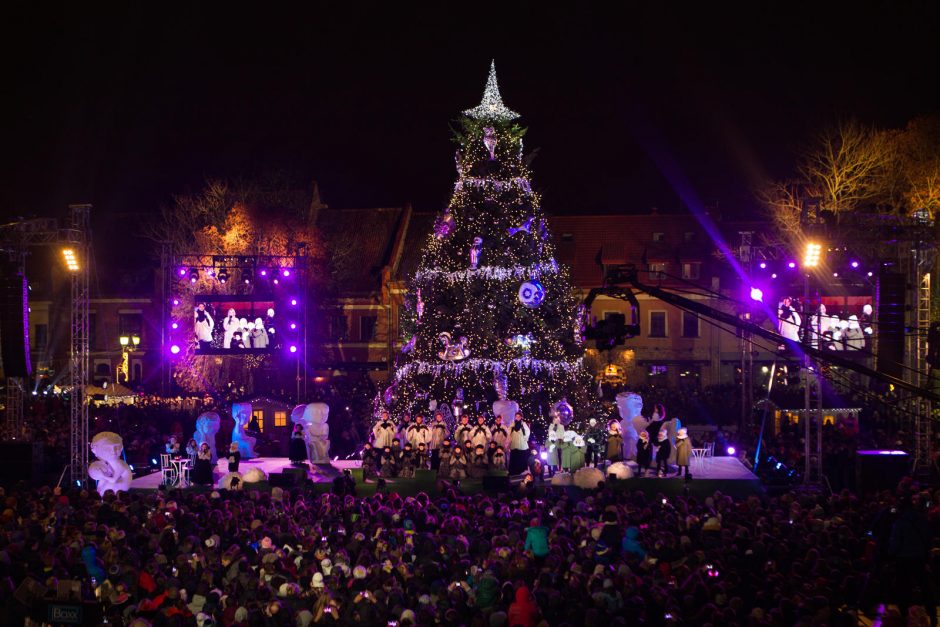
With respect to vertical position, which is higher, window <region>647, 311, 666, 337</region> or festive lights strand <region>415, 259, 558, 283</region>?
festive lights strand <region>415, 259, 558, 283</region>

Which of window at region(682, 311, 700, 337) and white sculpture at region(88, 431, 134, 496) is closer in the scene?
white sculpture at region(88, 431, 134, 496)

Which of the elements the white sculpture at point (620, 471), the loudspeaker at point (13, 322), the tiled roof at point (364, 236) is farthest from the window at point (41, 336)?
the white sculpture at point (620, 471)

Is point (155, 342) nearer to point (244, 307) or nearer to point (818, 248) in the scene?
point (244, 307)

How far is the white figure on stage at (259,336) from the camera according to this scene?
3034 centimetres

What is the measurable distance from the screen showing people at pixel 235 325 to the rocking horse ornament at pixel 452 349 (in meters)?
5.40

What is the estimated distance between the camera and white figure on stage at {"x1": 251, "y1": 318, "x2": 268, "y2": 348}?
99.6ft

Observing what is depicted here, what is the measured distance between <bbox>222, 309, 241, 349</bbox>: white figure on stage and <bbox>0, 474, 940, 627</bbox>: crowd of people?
12370 millimetres

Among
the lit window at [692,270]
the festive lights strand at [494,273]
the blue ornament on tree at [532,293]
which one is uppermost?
the lit window at [692,270]

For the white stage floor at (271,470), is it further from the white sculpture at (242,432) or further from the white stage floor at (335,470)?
the white sculpture at (242,432)

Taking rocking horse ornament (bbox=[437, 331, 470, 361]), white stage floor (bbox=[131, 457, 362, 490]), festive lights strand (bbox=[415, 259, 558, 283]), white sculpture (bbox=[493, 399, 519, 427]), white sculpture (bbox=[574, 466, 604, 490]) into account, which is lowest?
white stage floor (bbox=[131, 457, 362, 490])

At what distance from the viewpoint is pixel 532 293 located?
27.4 meters

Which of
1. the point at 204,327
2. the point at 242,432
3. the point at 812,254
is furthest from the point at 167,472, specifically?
the point at 812,254

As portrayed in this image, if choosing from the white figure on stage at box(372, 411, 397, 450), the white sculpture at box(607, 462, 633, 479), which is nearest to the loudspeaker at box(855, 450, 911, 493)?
the white sculpture at box(607, 462, 633, 479)

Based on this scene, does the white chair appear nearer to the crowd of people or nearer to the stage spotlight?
the crowd of people
